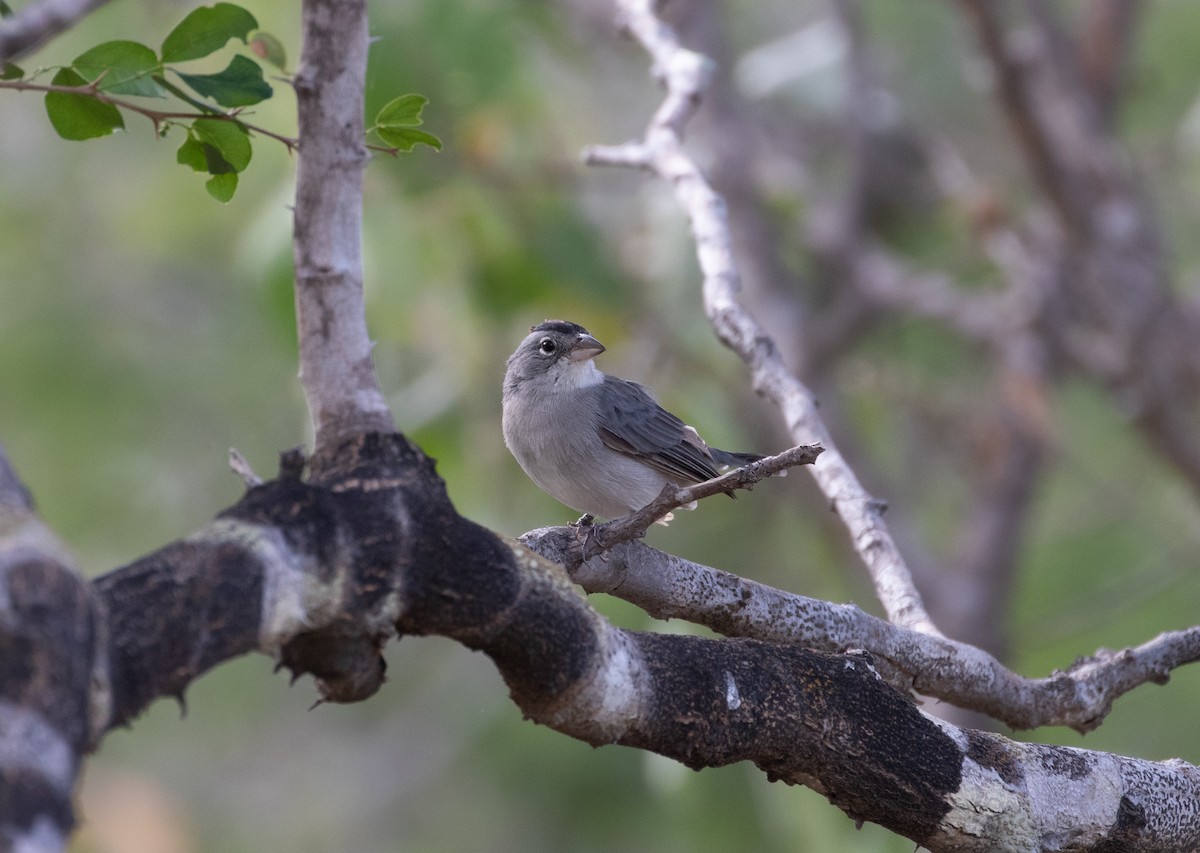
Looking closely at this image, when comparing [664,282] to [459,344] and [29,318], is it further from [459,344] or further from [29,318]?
[29,318]

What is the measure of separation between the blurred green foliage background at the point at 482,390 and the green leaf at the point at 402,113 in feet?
9.47

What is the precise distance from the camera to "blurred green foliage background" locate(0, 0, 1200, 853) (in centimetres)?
677

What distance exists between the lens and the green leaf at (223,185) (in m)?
2.74

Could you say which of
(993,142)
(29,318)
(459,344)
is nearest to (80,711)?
(459,344)

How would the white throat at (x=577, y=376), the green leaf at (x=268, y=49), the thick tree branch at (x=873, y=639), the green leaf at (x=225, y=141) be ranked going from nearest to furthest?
1. the green leaf at (x=225, y=141)
2. the green leaf at (x=268, y=49)
3. the thick tree branch at (x=873, y=639)
4. the white throat at (x=577, y=376)

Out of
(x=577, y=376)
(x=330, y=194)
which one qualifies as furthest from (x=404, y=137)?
(x=577, y=376)

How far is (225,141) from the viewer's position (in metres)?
2.71

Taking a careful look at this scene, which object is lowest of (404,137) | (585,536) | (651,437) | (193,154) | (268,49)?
(585,536)

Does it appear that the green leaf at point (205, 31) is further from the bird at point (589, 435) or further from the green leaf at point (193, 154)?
the bird at point (589, 435)

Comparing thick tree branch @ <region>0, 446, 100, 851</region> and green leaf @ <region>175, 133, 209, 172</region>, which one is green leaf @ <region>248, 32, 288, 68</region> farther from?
thick tree branch @ <region>0, 446, 100, 851</region>

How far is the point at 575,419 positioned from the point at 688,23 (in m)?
5.25

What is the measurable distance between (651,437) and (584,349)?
0.54 meters

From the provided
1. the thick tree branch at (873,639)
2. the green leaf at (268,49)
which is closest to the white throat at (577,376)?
the thick tree branch at (873,639)

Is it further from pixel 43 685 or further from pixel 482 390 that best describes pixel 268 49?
pixel 482 390
